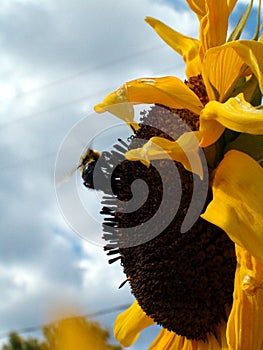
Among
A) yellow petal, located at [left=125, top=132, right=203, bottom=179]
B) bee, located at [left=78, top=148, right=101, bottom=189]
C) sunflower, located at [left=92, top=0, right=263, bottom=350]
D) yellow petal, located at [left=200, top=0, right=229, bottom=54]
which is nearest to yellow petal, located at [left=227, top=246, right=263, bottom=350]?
sunflower, located at [left=92, top=0, right=263, bottom=350]

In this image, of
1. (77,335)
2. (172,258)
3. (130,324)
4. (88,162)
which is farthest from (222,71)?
(77,335)

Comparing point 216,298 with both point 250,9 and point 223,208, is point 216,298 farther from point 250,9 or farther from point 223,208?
point 250,9

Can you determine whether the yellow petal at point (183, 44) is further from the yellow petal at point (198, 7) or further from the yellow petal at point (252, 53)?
the yellow petal at point (252, 53)

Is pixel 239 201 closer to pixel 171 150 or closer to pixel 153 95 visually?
pixel 171 150

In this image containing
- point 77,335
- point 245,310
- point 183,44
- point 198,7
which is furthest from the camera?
point 77,335

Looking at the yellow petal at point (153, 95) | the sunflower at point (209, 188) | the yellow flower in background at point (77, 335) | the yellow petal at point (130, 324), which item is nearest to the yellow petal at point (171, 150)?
the sunflower at point (209, 188)
